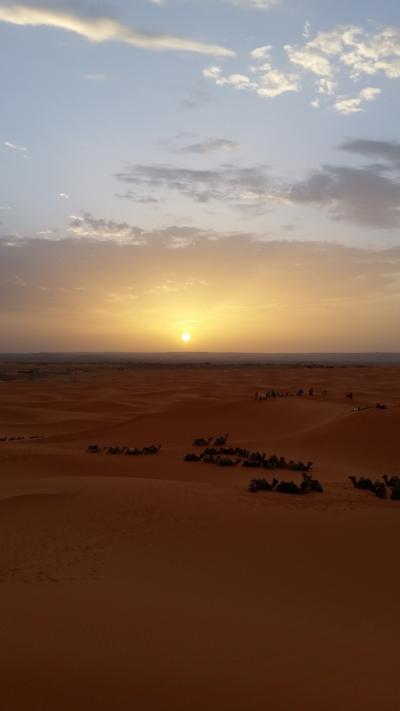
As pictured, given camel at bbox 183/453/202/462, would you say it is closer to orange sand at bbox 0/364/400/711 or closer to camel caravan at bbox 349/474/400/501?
orange sand at bbox 0/364/400/711

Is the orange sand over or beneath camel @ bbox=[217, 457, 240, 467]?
over

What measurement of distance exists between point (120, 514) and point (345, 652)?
372cm

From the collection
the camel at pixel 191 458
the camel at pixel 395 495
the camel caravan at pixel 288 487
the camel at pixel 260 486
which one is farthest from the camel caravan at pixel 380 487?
the camel at pixel 191 458

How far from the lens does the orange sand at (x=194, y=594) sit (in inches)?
125

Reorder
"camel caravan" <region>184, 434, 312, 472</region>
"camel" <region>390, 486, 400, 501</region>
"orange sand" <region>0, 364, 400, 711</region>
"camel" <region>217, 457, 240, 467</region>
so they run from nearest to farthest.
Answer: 1. "orange sand" <region>0, 364, 400, 711</region>
2. "camel" <region>390, 486, 400, 501</region>
3. "camel caravan" <region>184, 434, 312, 472</region>
4. "camel" <region>217, 457, 240, 467</region>

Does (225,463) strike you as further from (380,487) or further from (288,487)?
(380,487)

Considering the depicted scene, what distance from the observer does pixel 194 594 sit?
4508 mm

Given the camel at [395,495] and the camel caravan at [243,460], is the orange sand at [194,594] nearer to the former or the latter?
the camel at [395,495]

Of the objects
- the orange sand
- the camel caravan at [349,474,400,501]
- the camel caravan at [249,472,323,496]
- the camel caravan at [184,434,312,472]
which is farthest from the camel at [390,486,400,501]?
the camel caravan at [184,434,312,472]

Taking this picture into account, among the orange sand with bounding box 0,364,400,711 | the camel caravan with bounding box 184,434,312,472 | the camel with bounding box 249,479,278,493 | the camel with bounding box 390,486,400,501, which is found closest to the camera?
the orange sand with bounding box 0,364,400,711

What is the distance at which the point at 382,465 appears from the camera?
11719 mm

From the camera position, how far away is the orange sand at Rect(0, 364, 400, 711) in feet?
10.4

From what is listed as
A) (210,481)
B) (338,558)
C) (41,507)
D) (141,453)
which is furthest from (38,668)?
(141,453)

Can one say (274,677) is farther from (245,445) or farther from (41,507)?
(245,445)
